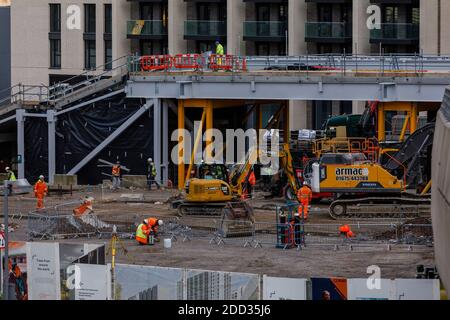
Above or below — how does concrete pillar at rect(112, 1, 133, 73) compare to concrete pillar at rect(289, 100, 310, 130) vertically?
above

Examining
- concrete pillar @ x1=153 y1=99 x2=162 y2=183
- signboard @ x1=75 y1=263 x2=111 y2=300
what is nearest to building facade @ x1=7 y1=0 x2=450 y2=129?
concrete pillar @ x1=153 y1=99 x2=162 y2=183

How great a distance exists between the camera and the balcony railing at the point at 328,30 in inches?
2950

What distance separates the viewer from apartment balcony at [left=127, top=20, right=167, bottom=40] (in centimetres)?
7919

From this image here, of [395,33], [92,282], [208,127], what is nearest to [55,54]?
[395,33]

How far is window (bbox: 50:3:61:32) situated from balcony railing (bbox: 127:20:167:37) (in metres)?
9.21

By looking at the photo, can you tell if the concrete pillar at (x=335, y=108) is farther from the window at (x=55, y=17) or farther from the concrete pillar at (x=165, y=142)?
the window at (x=55, y=17)

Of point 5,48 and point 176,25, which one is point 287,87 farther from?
point 5,48

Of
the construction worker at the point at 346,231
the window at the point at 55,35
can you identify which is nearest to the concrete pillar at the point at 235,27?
the window at the point at 55,35

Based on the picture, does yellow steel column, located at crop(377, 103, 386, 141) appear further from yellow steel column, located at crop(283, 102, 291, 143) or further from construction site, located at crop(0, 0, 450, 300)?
yellow steel column, located at crop(283, 102, 291, 143)

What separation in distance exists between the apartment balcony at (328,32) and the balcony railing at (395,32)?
2035mm

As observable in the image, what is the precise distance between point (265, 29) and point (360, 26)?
6.22 meters

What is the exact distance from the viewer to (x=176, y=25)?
7812 centimetres
